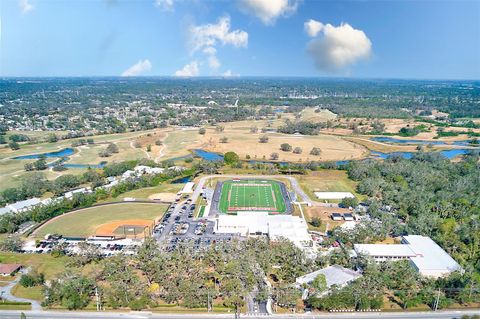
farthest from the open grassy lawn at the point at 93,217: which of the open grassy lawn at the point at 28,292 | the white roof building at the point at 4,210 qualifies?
the open grassy lawn at the point at 28,292

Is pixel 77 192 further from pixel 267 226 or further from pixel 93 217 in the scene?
pixel 267 226

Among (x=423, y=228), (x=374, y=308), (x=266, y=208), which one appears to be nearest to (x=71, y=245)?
(x=266, y=208)

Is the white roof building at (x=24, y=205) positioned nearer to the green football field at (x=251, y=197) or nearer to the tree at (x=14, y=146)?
the green football field at (x=251, y=197)

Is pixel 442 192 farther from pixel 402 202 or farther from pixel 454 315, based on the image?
pixel 454 315

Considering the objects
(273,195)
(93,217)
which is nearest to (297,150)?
(273,195)

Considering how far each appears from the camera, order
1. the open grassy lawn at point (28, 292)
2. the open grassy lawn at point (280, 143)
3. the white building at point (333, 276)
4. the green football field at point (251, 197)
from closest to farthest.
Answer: the open grassy lawn at point (28, 292)
the white building at point (333, 276)
the green football field at point (251, 197)
the open grassy lawn at point (280, 143)

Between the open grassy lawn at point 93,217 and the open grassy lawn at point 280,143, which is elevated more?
the open grassy lawn at point 280,143
